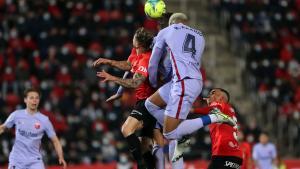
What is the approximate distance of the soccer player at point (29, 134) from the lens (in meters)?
13.2

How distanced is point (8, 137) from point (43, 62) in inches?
135

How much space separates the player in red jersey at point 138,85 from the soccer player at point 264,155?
768 centimetres

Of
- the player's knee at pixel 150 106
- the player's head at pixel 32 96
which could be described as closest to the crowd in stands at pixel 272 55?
the player's head at pixel 32 96

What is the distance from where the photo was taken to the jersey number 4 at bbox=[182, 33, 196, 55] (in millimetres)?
11797

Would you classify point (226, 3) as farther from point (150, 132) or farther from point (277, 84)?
point (150, 132)

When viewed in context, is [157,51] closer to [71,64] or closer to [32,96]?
[32,96]

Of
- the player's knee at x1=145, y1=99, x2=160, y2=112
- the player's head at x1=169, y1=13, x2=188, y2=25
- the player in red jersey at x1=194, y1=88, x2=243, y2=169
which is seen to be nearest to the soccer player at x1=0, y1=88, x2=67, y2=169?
the player's knee at x1=145, y1=99, x2=160, y2=112

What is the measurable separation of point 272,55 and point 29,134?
47.2ft

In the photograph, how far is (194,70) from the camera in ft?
39.0

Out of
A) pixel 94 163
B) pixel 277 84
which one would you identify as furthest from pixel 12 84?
pixel 277 84

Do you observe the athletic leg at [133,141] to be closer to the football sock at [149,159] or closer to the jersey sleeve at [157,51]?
the football sock at [149,159]

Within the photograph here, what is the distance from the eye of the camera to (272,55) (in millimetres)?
26484

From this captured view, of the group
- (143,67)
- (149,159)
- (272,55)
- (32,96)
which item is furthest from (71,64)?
(143,67)

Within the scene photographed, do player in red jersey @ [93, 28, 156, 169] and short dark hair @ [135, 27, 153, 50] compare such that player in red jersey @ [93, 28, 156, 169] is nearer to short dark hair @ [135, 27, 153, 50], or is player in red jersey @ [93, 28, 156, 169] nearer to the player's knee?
short dark hair @ [135, 27, 153, 50]
